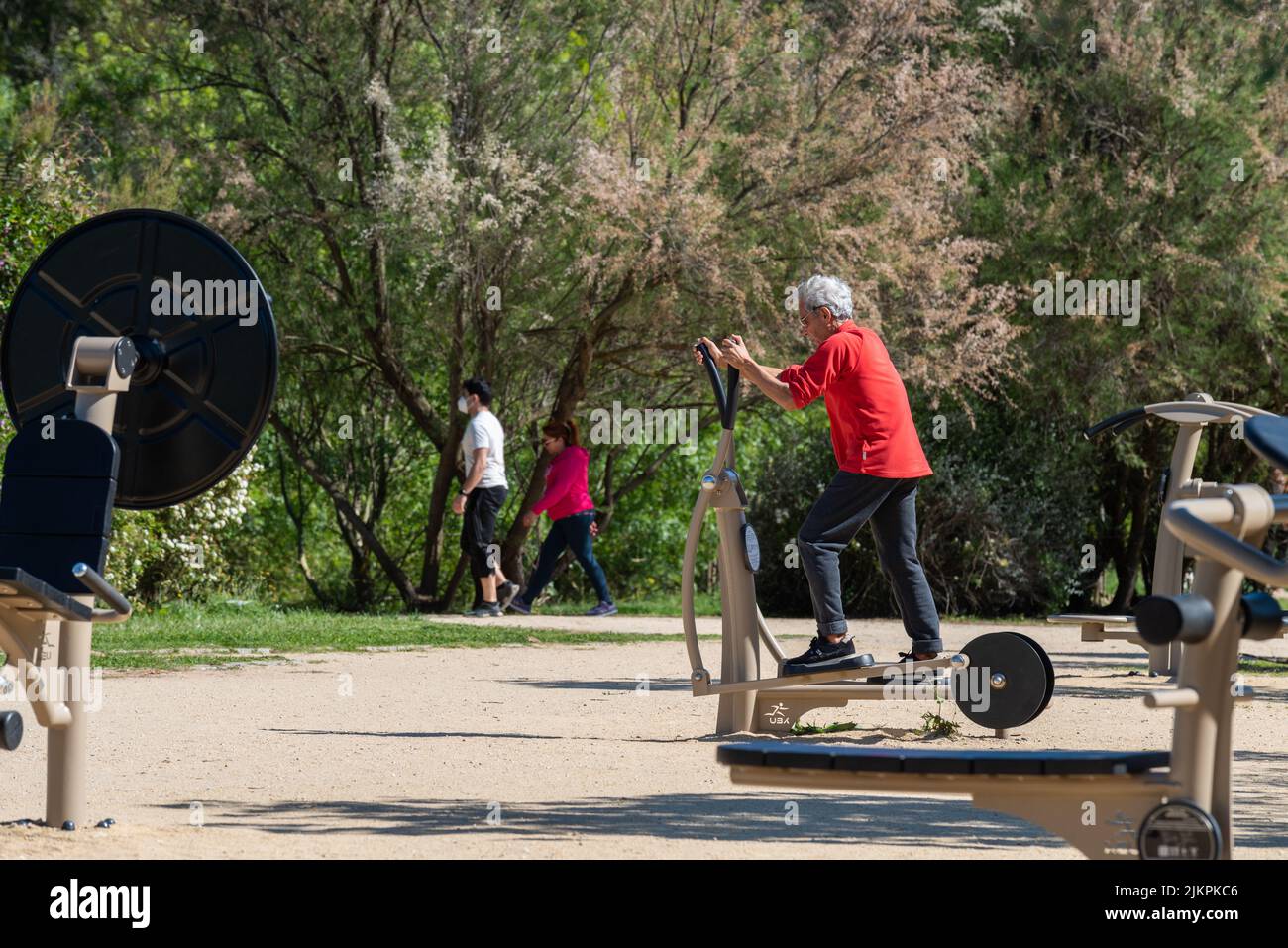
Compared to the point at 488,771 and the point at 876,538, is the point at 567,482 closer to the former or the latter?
the point at 876,538

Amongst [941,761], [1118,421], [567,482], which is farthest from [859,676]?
[567,482]

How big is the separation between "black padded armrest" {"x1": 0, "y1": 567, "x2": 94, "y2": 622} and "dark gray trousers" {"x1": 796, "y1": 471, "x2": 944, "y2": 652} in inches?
132

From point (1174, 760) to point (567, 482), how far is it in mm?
11958

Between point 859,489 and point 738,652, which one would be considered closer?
point 859,489

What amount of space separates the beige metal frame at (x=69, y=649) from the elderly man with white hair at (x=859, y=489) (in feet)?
9.22

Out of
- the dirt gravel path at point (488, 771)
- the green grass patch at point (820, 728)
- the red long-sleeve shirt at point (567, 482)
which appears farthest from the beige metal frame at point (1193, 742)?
the red long-sleeve shirt at point (567, 482)

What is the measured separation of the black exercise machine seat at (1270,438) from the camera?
3.83 metres

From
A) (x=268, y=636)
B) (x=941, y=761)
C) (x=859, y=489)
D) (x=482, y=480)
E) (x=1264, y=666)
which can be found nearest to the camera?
(x=941, y=761)

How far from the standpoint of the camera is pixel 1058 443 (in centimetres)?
1950

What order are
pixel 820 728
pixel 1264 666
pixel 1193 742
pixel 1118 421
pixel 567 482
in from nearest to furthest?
1. pixel 1193 742
2. pixel 820 728
3. pixel 1118 421
4. pixel 1264 666
5. pixel 567 482

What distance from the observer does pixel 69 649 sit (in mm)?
5305

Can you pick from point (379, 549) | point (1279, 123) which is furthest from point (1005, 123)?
point (379, 549)

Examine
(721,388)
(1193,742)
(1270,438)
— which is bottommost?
(1193,742)

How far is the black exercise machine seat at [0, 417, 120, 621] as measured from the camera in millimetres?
5254
